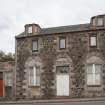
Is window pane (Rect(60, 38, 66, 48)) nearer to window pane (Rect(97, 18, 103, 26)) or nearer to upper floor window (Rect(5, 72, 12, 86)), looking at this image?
window pane (Rect(97, 18, 103, 26))

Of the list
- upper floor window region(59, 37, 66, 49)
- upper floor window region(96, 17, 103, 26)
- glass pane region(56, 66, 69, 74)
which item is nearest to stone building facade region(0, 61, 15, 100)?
glass pane region(56, 66, 69, 74)

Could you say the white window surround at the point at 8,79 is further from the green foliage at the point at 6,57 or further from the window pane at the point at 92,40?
the green foliage at the point at 6,57

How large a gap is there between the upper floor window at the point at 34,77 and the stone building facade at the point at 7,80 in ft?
7.64

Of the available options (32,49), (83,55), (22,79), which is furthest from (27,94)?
(83,55)

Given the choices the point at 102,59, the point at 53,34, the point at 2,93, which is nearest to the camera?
the point at 102,59

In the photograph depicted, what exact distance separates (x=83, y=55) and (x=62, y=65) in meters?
2.32

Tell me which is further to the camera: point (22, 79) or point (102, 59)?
point (22, 79)

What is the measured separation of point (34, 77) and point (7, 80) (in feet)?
11.2

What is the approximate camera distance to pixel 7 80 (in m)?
35.5

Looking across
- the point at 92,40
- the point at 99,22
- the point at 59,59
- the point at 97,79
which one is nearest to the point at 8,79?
the point at 59,59

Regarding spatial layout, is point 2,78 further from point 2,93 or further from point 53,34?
point 53,34

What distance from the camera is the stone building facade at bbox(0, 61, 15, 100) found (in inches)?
1391

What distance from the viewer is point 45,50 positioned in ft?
111

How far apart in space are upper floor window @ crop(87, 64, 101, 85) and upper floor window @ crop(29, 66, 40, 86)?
535 centimetres
